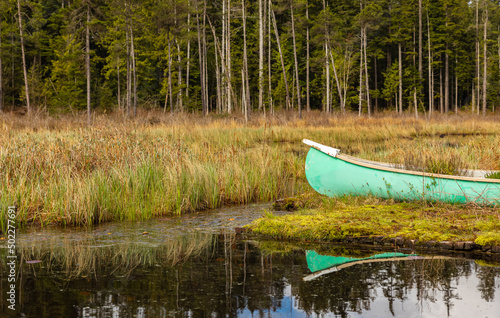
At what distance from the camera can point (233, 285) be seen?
379cm

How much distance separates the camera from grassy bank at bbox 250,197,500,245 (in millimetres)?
4980

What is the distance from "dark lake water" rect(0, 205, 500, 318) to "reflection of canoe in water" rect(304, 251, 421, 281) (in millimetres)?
19

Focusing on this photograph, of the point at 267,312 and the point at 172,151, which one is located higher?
the point at 172,151

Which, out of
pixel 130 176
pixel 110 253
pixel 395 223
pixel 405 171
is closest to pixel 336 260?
pixel 395 223

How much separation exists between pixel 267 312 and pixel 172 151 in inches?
223

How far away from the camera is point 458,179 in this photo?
617 cm

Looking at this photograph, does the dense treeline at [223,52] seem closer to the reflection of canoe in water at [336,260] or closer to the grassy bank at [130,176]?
the grassy bank at [130,176]

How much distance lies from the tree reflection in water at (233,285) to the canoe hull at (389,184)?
81.6 inches

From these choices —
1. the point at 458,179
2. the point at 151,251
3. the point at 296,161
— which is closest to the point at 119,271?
the point at 151,251

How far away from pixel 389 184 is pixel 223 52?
90.5ft

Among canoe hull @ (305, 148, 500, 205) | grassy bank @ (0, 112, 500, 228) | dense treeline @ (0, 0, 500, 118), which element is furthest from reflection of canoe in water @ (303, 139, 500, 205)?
dense treeline @ (0, 0, 500, 118)

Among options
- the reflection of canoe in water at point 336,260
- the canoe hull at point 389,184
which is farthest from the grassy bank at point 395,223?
the reflection of canoe in water at point 336,260

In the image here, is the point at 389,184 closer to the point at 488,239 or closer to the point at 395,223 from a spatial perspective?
the point at 395,223

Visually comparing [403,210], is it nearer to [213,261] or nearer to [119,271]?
[213,261]
